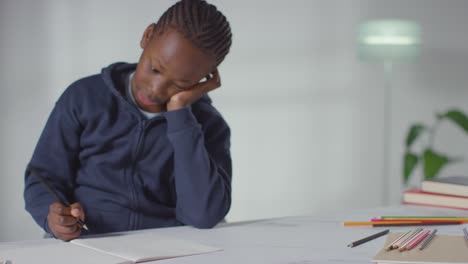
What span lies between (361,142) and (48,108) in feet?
5.49

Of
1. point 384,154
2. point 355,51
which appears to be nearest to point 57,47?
point 355,51

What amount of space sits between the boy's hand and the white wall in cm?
198

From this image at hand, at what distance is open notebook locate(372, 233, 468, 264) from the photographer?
0.88 m

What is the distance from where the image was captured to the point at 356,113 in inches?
148

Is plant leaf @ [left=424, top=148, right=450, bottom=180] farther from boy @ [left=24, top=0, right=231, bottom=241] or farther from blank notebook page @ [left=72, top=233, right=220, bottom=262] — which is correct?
blank notebook page @ [left=72, top=233, right=220, bottom=262]

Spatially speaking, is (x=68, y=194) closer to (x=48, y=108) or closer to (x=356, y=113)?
(x=48, y=108)

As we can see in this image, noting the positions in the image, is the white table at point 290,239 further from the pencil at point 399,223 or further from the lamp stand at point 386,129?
the lamp stand at point 386,129

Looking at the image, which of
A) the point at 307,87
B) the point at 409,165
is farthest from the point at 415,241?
the point at 307,87

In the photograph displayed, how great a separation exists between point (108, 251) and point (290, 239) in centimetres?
31

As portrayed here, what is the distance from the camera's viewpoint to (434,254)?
919mm

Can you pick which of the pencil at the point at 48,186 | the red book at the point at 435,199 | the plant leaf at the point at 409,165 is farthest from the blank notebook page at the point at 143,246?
the plant leaf at the point at 409,165

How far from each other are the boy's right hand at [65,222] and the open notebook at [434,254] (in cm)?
47

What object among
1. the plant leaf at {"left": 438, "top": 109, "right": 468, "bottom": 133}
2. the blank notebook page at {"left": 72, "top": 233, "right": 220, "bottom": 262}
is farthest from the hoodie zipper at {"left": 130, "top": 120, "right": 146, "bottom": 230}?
the plant leaf at {"left": 438, "top": 109, "right": 468, "bottom": 133}

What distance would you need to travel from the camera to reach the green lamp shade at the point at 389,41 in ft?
11.3
